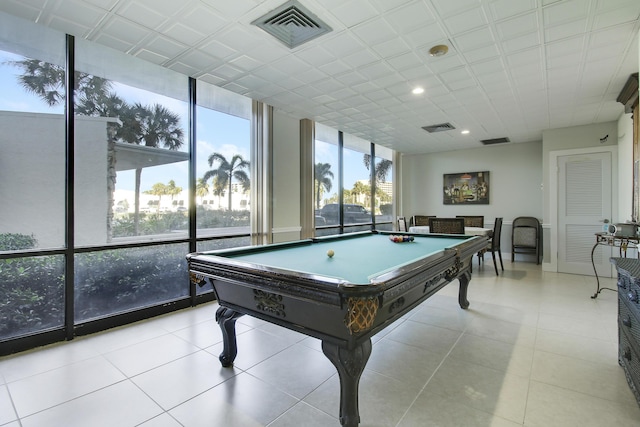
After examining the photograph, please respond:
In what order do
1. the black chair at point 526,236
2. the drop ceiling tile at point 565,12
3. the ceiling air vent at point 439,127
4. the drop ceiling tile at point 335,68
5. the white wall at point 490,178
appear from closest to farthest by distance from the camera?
the drop ceiling tile at point 565,12 → the drop ceiling tile at point 335,68 → the ceiling air vent at point 439,127 → the black chair at point 526,236 → the white wall at point 490,178

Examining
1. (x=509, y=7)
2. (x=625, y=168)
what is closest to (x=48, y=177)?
(x=509, y=7)

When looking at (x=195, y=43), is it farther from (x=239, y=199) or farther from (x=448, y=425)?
(x=448, y=425)

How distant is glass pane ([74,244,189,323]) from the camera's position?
301 centimetres

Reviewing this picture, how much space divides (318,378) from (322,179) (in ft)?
14.1

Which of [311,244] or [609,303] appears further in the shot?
[609,303]

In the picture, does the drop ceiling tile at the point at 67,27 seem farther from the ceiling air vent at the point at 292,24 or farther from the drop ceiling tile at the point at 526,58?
the drop ceiling tile at the point at 526,58

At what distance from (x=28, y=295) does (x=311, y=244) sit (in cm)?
257

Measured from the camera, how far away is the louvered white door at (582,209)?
5.23m

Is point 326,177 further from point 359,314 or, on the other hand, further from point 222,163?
point 359,314

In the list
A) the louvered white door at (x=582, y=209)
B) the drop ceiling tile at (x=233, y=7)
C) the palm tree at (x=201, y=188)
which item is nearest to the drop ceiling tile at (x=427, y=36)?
the drop ceiling tile at (x=233, y=7)

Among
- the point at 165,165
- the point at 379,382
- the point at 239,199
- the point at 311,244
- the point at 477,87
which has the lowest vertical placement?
the point at 379,382

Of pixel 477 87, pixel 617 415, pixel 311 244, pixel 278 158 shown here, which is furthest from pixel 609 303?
pixel 278 158

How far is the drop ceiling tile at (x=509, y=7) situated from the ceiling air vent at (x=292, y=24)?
4.17ft

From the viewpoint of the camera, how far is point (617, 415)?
1756 millimetres
